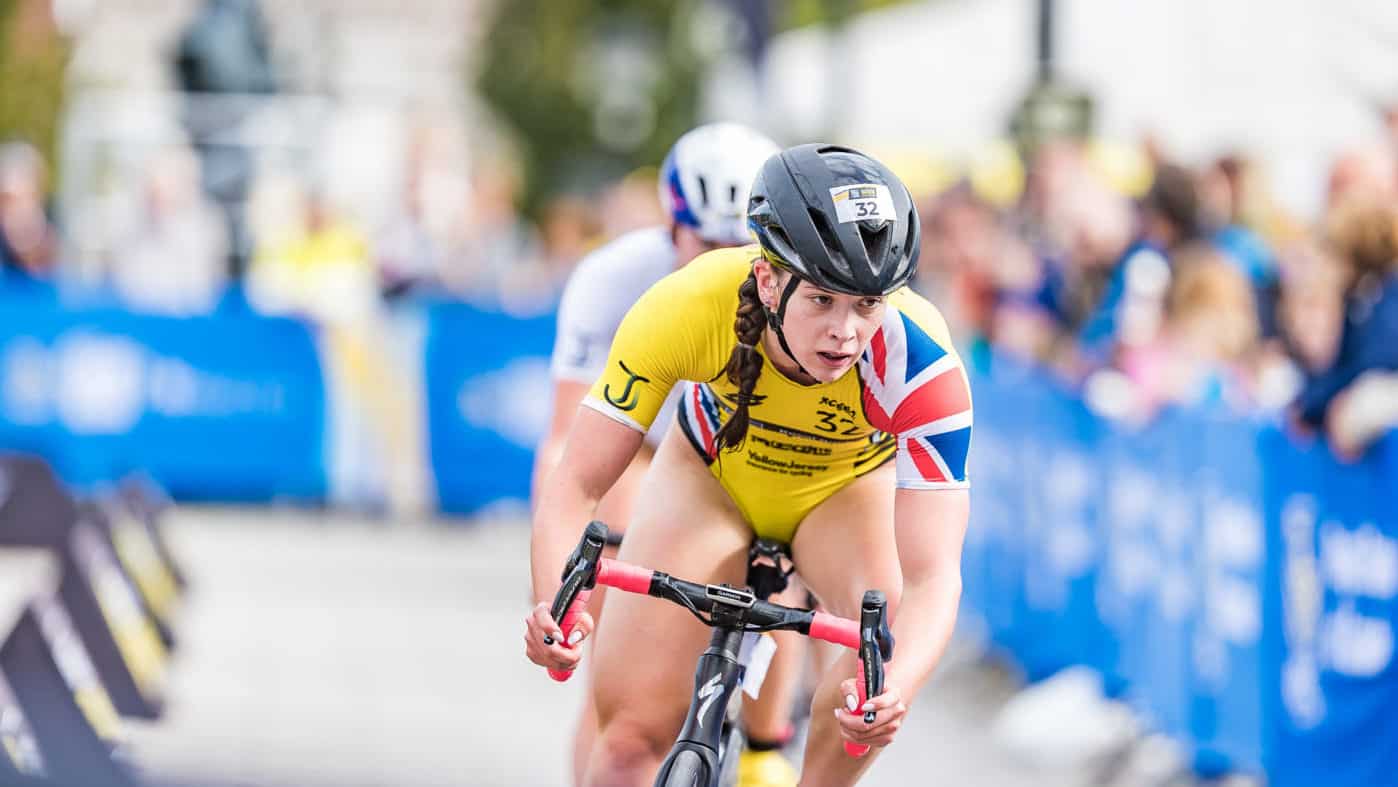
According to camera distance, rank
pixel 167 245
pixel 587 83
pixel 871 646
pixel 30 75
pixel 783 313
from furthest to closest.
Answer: pixel 587 83 → pixel 30 75 → pixel 167 245 → pixel 783 313 → pixel 871 646

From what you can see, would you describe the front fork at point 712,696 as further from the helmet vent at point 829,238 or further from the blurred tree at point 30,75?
the blurred tree at point 30,75

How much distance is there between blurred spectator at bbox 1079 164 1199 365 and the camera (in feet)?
32.6

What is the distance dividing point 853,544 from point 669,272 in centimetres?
126

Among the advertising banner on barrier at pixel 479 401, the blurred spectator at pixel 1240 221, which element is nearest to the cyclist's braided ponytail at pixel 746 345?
the blurred spectator at pixel 1240 221

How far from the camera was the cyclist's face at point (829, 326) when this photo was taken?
4430 millimetres

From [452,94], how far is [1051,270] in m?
51.7

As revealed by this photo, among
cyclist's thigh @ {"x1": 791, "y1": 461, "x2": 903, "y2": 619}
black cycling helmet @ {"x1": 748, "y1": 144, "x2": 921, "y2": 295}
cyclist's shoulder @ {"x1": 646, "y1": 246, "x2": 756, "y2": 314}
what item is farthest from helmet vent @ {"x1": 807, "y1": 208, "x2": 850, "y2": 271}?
cyclist's thigh @ {"x1": 791, "y1": 461, "x2": 903, "y2": 619}

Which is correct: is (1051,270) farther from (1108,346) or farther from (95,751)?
(95,751)

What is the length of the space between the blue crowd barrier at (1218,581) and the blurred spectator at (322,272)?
7.40 metres

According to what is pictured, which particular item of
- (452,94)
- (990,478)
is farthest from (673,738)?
(452,94)

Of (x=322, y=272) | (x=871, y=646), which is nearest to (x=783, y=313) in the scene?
(x=871, y=646)

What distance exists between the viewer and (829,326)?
444cm

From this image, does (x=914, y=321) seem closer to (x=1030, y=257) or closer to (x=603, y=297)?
(x=603, y=297)

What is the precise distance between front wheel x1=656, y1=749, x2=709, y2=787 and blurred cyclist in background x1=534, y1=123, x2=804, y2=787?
1125 millimetres
